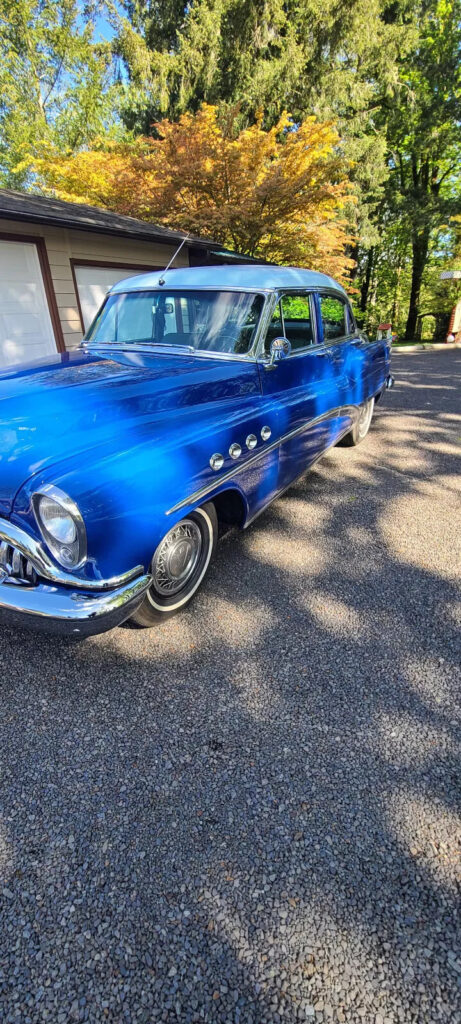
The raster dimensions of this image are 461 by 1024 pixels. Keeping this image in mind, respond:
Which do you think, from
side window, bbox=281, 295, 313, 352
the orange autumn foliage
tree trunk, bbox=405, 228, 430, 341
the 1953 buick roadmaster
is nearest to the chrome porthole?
the 1953 buick roadmaster

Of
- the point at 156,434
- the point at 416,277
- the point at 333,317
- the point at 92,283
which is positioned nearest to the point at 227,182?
the point at 92,283

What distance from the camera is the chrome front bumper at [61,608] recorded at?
1853 millimetres

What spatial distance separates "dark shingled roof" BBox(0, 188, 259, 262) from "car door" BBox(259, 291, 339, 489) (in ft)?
15.7

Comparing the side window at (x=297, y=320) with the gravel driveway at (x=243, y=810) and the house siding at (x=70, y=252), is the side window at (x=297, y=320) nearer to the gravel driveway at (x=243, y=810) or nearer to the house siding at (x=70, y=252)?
the gravel driveway at (x=243, y=810)

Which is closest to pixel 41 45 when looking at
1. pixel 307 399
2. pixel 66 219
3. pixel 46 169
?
pixel 46 169

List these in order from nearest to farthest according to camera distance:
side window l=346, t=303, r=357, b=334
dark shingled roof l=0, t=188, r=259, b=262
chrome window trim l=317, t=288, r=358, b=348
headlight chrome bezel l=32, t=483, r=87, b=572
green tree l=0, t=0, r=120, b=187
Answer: headlight chrome bezel l=32, t=483, r=87, b=572 < chrome window trim l=317, t=288, r=358, b=348 < side window l=346, t=303, r=357, b=334 < dark shingled roof l=0, t=188, r=259, b=262 < green tree l=0, t=0, r=120, b=187

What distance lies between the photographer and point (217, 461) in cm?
250

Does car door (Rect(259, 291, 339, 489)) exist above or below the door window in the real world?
below

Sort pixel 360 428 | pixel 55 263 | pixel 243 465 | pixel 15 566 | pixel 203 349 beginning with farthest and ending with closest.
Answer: pixel 55 263, pixel 360 428, pixel 203 349, pixel 243 465, pixel 15 566

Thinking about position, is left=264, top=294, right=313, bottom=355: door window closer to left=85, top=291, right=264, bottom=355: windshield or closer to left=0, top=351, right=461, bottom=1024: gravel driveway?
left=85, top=291, right=264, bottom=355: windshield

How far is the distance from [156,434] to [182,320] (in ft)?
4.71

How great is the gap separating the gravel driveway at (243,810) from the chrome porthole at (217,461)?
82 centimetres

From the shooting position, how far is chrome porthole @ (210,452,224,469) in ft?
8.08

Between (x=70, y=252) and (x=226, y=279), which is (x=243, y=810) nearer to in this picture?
(x=226, y=279)
